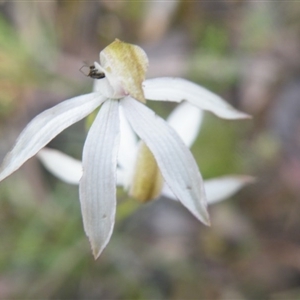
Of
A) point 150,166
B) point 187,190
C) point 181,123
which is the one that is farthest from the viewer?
point 181,123

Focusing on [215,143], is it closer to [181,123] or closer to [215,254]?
[215,254]

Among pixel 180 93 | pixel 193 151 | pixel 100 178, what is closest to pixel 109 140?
pixel 100 178

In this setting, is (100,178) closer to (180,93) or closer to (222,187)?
(180,93)

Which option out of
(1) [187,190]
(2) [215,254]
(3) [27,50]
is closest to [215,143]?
(2) [215,254]

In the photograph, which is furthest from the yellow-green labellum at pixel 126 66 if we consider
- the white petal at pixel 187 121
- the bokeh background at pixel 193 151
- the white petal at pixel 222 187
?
the bokeh background at pixel 193 151

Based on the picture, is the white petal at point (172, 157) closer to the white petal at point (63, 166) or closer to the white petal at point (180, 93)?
the white petal at point (180, 93)

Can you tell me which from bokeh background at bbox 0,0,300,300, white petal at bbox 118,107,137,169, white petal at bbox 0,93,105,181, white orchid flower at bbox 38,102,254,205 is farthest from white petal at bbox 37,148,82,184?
bokeh background at bbox 0,0,300,300

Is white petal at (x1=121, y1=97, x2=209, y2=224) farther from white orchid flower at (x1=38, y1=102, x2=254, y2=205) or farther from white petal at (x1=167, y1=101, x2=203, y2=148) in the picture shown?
white petal at (x1=167, y1=101, x2=203, y2=148)
